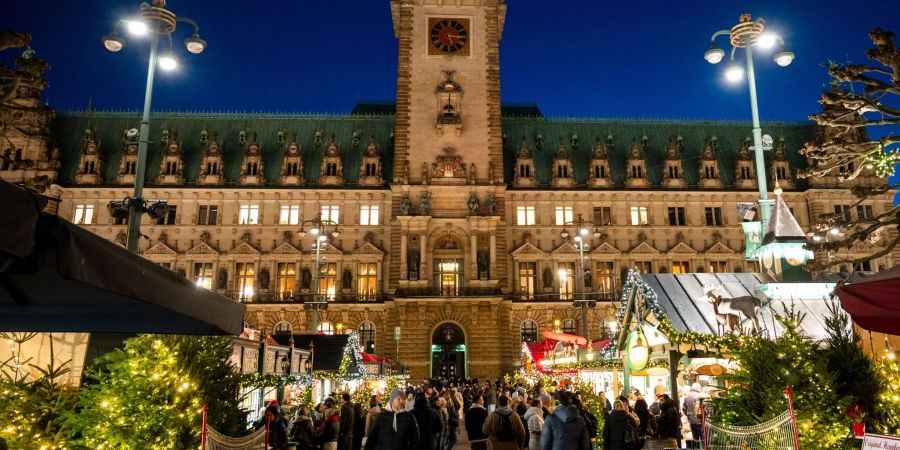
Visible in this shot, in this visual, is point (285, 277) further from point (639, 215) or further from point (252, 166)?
point (639, 215)

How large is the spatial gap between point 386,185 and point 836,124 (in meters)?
44.6

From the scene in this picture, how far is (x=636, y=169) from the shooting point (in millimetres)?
56281

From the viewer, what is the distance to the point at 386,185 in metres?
54.6

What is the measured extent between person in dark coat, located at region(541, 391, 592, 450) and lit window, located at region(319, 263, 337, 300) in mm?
43864

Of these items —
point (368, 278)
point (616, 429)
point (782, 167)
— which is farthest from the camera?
point (782, 167)

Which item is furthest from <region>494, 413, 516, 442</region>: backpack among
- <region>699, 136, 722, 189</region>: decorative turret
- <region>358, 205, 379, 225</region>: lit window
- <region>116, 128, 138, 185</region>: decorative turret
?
<region>116, 128, 138, 185</region>: decorative turret

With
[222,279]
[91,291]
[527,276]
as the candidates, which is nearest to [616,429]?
[91,291]

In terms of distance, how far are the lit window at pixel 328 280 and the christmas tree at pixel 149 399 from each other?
4349 cm

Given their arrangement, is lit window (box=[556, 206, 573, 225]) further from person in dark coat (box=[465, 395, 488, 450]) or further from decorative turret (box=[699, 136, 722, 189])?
person in dark coat (box=[465, 395, 488, 450])

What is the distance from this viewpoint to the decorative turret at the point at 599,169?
55.4 metres

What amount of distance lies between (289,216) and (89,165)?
17.5 m

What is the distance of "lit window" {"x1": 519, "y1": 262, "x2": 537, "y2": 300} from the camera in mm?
52594

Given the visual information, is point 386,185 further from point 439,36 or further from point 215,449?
point 215,449

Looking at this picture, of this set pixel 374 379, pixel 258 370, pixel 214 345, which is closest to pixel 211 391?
pixel 214 345
